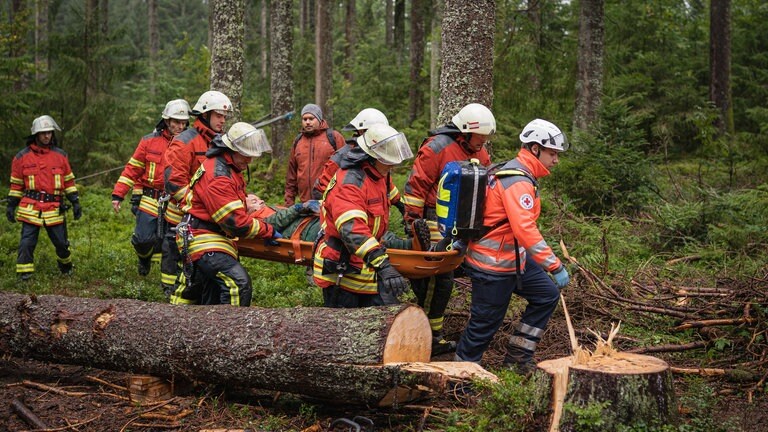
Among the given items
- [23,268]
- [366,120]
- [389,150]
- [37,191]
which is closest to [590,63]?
[366,120]

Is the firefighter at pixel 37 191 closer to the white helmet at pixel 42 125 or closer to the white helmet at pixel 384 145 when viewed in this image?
the white helmet at pixel 42 125

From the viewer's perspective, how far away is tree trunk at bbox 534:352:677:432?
4.02 meters

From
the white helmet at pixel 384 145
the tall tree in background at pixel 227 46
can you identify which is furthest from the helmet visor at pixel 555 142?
the tall tree in background at pixel 227 46

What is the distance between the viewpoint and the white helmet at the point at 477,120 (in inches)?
245

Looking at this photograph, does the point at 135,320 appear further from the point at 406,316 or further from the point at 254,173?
the point at 254,173

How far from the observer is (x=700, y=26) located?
65.4 ft

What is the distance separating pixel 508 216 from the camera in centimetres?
522

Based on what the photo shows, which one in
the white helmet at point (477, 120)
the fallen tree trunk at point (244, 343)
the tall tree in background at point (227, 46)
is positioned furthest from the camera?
the tall tree in background at point (227, 46)

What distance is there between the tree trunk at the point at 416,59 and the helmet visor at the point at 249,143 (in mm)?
12714

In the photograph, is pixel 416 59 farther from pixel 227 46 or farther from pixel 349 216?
pixel 349 216

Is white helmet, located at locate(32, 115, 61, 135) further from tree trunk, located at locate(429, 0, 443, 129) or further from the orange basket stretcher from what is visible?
tree trunk, located at locate(429, 0, 443, 129)

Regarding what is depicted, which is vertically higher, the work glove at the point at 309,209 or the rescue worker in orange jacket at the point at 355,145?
the rescue worker in orange jacket at the point at 355,145

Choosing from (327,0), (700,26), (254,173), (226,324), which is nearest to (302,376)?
(226,324)

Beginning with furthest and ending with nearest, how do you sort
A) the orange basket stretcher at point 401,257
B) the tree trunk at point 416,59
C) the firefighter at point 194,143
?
the tree trunk at point 416,59 → the firefighter at point 194,143 → the orange basket stretcher at point 401,257
